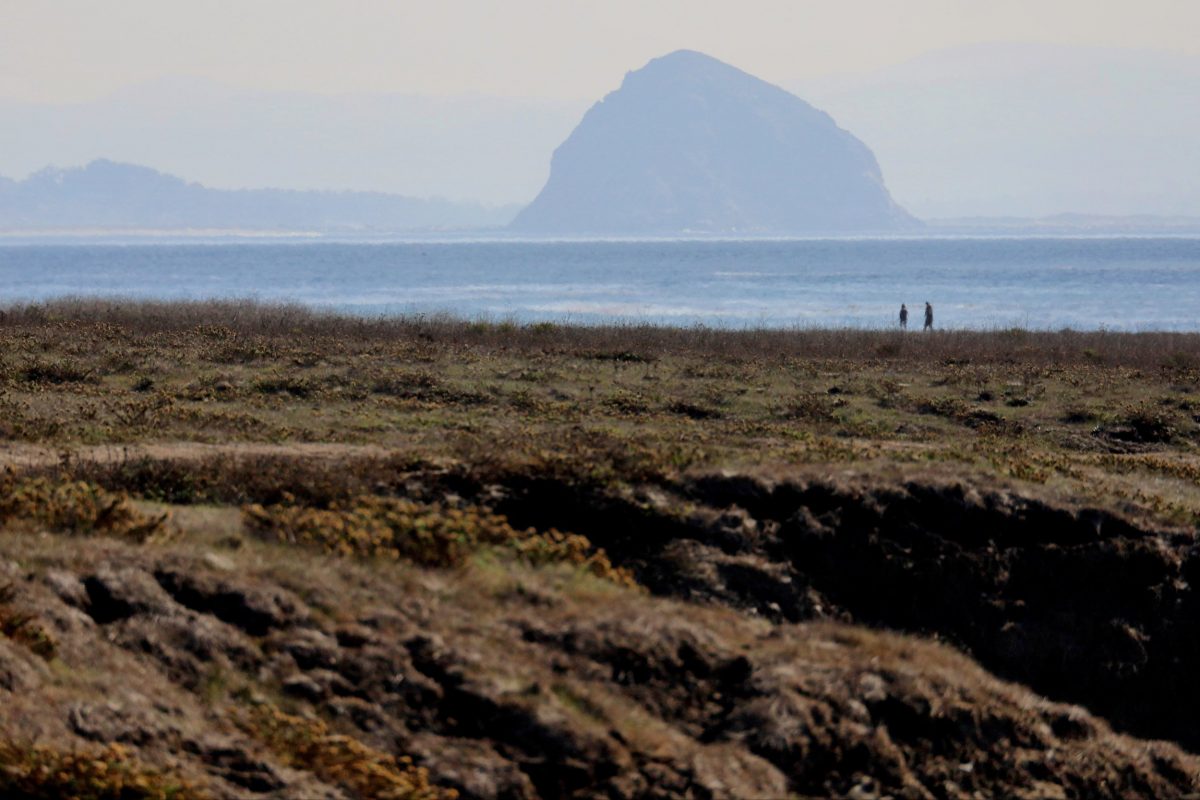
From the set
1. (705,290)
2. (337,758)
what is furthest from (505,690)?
(705,290)

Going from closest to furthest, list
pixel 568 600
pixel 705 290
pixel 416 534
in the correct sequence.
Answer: pixel 568 600, pixel 416 534, pixel 705 290

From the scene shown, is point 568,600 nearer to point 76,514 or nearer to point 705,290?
point 76,514

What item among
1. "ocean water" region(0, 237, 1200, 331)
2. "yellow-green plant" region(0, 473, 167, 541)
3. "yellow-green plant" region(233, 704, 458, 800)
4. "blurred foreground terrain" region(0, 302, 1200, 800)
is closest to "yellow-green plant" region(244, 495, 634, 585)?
"blurred foreground terrain" region(0, 302, 1200, 800)

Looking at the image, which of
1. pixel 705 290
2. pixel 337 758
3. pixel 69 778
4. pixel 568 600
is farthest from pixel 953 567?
pixel 705 290

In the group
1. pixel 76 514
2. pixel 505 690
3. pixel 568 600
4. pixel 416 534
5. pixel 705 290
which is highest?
pixel 705 290

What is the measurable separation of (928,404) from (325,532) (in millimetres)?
20104

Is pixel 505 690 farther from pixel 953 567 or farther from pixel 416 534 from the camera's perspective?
A: pixel 953 567

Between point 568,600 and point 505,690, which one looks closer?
point 505,690

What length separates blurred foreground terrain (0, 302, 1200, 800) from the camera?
12000 mm

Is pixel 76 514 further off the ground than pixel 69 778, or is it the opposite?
pixel 76 514

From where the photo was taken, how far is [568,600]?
14805mm

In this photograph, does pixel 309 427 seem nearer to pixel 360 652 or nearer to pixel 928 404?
pixel 360 652

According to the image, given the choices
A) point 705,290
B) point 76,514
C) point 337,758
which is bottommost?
point 337,758

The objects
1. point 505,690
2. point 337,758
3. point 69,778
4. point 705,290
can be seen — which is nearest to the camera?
point 69,778
